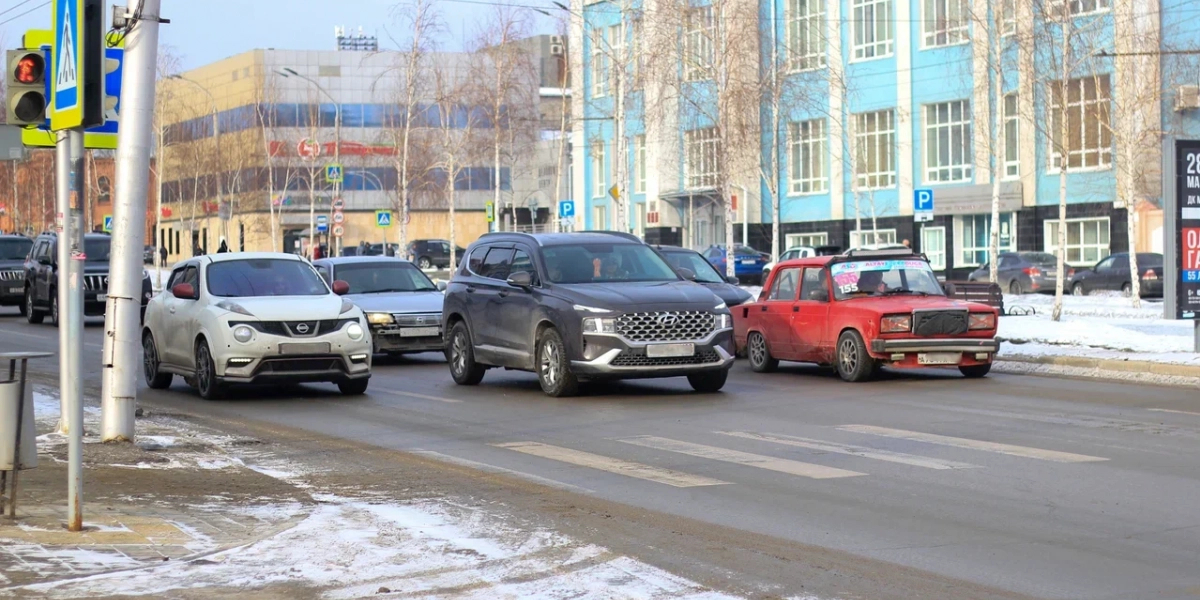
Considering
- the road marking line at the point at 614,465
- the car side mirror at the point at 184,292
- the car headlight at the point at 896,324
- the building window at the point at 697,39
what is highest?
the building window at the point at 697,39

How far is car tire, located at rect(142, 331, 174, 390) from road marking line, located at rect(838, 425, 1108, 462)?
923cm

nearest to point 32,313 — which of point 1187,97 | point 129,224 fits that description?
point 129,224

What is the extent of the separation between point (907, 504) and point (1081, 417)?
5.50 metres

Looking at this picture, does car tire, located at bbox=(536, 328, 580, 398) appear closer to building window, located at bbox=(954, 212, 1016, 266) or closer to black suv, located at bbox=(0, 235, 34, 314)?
black suv, located at bbox=(0, 235, 34, 314)

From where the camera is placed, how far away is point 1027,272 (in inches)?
1902

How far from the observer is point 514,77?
196 ft

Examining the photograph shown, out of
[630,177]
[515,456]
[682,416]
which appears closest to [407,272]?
[682,416]

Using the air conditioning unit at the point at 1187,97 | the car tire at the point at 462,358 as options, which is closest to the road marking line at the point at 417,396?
the car tire at the point at 462,358

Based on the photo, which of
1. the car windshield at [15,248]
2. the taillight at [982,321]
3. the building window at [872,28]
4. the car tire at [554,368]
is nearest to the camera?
the car tire at [554,368]

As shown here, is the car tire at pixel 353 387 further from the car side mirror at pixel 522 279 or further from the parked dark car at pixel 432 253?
the parked dark car at pixel 432 253

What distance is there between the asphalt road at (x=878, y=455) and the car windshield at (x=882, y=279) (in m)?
1.16

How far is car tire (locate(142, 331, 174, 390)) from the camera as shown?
19.2 meters

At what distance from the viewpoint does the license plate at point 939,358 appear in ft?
61.0

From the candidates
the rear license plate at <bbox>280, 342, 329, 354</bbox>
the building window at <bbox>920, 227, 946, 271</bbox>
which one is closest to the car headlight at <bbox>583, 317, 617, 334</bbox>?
the rear license plate at <bbox>280, 342, 329, 354</bbox>
